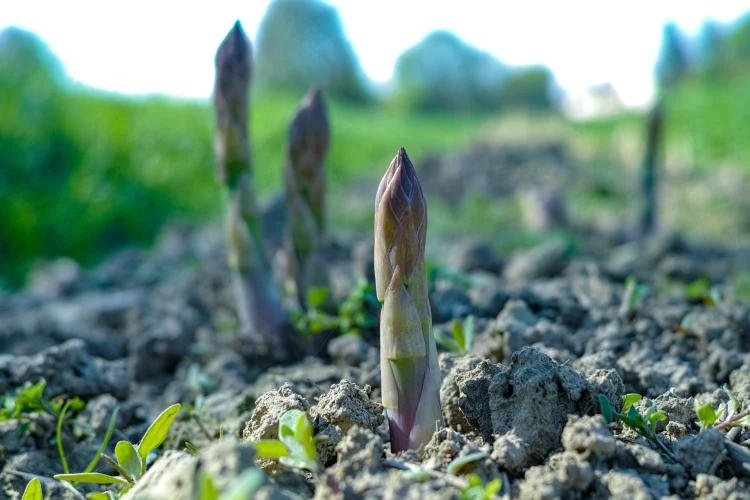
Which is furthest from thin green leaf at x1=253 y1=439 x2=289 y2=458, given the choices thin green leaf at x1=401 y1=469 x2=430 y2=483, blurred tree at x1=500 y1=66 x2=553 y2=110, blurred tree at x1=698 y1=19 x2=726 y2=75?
blurred tree at x1=500 y1=66 x2=553 y2=110

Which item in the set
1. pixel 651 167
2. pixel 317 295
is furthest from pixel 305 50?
pixel 317 295

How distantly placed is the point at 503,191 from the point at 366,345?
34.1 ft

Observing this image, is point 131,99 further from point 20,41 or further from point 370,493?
point 20,41

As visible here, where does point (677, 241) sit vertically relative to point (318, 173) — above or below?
below

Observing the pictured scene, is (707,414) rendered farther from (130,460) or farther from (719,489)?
(130,460)

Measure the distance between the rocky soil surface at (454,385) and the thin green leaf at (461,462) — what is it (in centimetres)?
1

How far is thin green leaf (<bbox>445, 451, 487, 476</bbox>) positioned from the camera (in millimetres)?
1510

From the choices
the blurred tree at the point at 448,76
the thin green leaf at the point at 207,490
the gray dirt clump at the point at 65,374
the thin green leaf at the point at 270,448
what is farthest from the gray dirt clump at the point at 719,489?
the blurred tree at the point at 448,76

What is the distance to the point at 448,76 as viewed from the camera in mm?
55406

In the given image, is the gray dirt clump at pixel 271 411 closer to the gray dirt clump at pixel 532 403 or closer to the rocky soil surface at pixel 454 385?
the rocky soil surface at pixel 454 385

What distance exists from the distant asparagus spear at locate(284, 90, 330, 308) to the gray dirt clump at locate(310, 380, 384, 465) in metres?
1.38

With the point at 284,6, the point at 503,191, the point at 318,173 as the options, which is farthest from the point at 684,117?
the point at 284,6

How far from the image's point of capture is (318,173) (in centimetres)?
330

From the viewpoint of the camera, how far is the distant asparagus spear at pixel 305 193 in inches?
128
